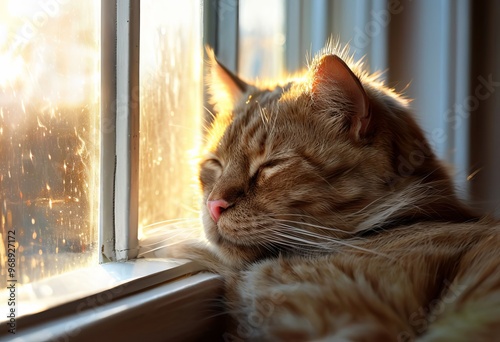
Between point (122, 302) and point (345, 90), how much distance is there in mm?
647

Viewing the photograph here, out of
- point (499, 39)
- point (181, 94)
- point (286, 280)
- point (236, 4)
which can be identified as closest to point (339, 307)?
point (286, 280)

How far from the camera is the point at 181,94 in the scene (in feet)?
5.72

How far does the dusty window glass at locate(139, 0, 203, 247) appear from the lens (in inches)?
59.6

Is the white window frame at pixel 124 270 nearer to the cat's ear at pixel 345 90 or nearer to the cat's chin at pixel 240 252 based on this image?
the cat's chin at pixel 240 252

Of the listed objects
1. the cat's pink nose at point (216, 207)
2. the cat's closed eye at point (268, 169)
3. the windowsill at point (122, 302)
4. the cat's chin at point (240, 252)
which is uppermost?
the cat's closed eye at point (268, 169)

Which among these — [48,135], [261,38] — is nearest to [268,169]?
[48,135]

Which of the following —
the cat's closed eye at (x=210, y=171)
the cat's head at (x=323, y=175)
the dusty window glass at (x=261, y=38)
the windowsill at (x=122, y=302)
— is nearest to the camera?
the windowsill at (x=122, y=302)

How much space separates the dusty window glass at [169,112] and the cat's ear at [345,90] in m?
0.48

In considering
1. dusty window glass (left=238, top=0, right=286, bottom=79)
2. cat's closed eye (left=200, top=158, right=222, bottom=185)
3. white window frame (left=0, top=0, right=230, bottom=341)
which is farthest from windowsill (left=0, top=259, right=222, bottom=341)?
dusty window glass (left=238, top=0, right=286, bottom=79)

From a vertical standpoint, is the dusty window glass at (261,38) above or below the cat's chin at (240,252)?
above

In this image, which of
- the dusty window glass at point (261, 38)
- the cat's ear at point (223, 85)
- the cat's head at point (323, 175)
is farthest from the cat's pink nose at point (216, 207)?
the dusty window glass at point (261, 38)

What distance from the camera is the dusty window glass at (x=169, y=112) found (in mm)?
1515

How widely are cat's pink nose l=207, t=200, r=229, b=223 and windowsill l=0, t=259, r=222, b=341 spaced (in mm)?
146

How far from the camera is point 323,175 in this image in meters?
1.17
